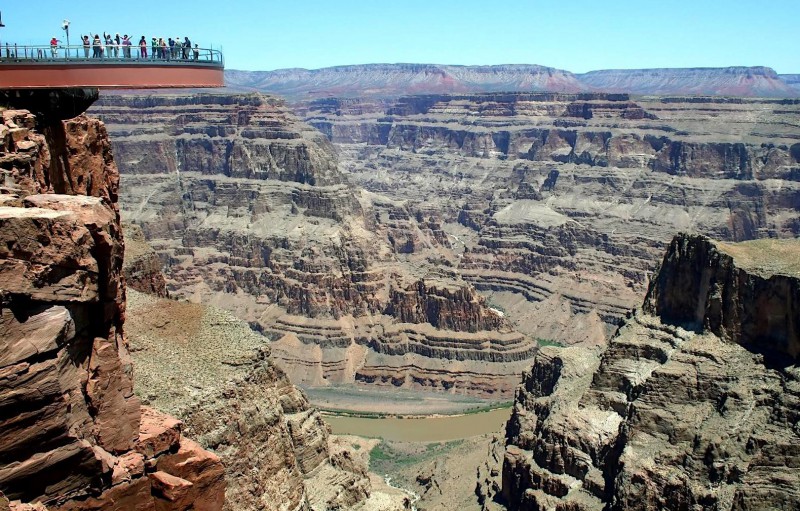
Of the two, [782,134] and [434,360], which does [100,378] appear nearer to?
[434,360]

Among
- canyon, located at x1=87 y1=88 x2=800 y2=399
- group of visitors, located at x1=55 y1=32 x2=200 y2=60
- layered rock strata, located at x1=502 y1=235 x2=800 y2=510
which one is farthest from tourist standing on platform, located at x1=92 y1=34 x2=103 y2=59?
canyon, located at x1=87 y1=88 x2=800 y2=399

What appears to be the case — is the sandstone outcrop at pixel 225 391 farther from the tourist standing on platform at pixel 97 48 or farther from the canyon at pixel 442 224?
the canyon at pixel 442 224

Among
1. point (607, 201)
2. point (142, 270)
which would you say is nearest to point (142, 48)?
point (142, 270)

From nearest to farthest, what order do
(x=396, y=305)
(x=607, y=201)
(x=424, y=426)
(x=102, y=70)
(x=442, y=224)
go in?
(x=102, y=70) → (x=424, y=426) → (x=396, y=305) → (x=607, y=201) → (x=442, y=224)

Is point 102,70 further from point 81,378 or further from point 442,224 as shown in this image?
point 442,224

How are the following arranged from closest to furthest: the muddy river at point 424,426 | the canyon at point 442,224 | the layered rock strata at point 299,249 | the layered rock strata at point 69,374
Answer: the layered rock strata at point 69,374
the muddy river at point 424,426
the layered rock strata at point 299,249
the canyon at point 442,224

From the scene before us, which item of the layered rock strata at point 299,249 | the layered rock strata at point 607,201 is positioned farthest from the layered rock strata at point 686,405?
the layered rock strata at point 607,201
